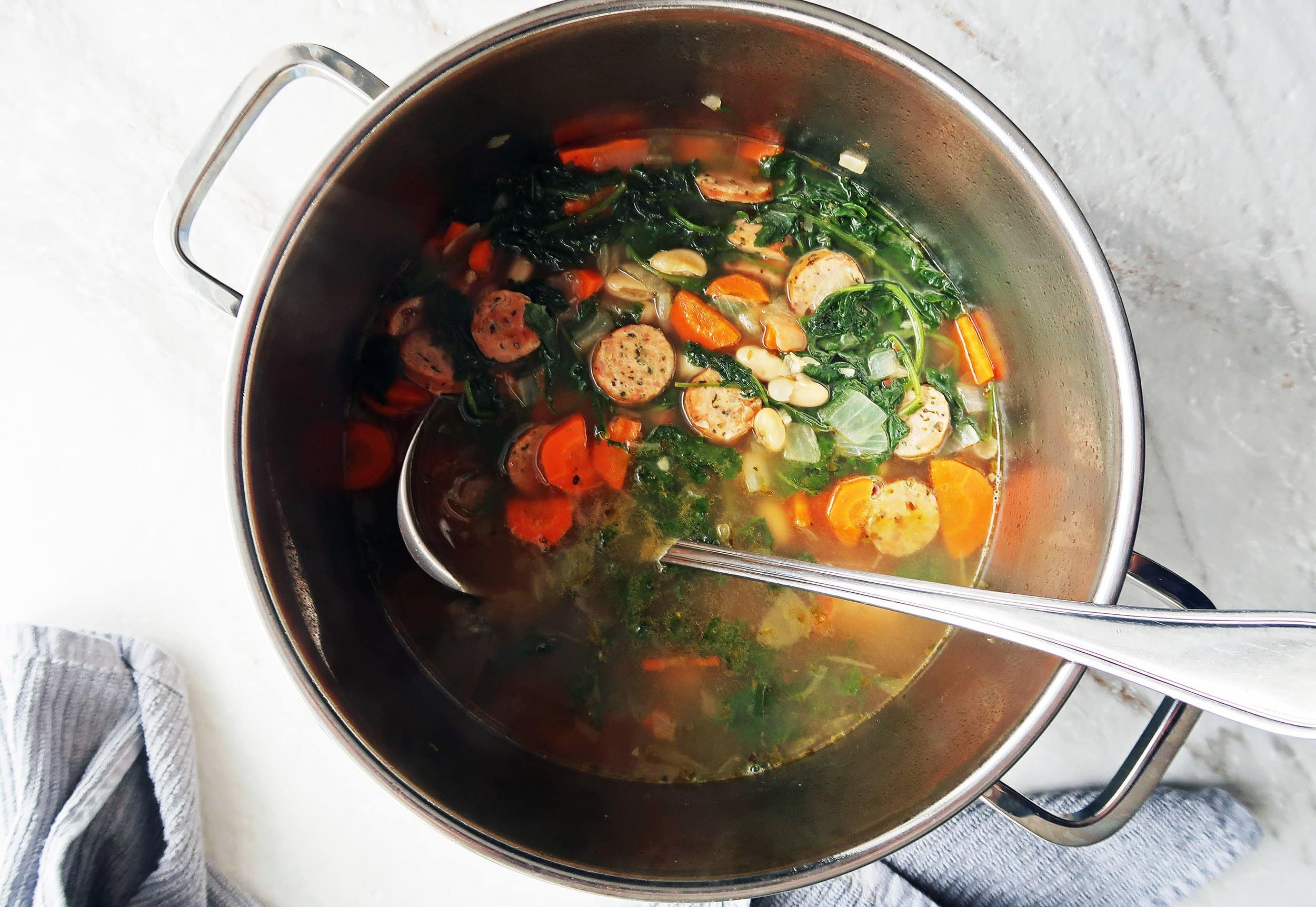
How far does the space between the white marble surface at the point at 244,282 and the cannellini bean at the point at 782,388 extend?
77 centimetres

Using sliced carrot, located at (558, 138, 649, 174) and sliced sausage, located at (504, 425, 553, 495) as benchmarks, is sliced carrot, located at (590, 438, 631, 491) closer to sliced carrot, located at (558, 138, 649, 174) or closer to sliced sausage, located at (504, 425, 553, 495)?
sliced sausage, located at (504, 425, 553, 495)

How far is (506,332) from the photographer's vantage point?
69.7 inches

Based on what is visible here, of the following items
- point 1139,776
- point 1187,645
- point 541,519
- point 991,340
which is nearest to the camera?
point 1187,645

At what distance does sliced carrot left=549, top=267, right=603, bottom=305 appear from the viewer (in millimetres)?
1812

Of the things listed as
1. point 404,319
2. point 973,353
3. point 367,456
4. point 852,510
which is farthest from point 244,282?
point 973,353

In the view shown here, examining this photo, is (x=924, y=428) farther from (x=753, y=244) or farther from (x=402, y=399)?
(x=402, y=399)

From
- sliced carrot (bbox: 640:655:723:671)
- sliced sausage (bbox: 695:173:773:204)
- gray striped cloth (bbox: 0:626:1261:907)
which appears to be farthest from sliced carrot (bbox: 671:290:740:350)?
gray striped cloth (bbox: 0:626:1261:907)

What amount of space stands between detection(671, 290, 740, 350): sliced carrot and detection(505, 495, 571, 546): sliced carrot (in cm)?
47

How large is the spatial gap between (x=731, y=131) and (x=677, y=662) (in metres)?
1.21

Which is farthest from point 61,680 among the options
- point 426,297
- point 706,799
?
point 706,799

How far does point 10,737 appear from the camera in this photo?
1.72 meters

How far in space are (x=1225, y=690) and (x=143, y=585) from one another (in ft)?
6.86

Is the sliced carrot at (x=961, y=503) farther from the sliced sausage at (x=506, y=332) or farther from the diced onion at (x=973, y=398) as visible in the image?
the sliced sausage at (x=506, y=332)

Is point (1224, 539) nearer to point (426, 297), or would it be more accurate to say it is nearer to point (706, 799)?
point (706, 799)
